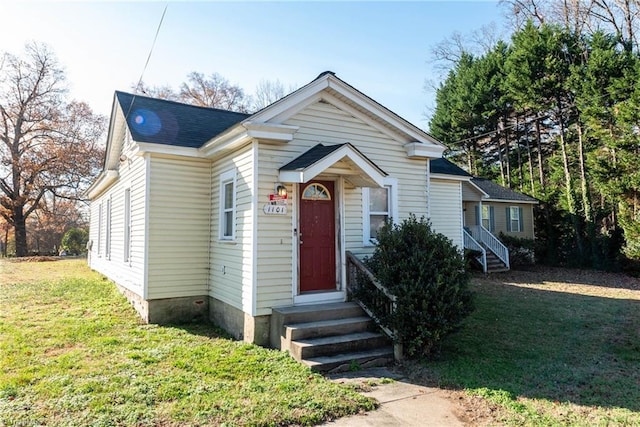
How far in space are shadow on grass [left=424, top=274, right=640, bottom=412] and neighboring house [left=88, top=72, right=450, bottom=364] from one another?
2.47m

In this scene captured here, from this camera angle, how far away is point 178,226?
26.6 feet

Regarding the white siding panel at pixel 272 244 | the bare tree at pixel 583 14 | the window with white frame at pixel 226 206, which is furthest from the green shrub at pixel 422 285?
the bare tree at pixel 583 14

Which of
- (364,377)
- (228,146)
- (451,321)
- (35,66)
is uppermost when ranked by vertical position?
(35,66)

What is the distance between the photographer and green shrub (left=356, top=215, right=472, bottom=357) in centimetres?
560

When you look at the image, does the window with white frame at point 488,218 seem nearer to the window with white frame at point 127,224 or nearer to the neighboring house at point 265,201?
the neighboring house at point 265,201

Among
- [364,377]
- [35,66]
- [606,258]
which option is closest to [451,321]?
[364,377]

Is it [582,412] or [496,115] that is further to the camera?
[496,115]

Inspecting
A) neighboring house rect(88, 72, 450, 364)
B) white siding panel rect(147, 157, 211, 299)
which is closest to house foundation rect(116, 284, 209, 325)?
neighboring house rect(88, 72, 450, 364)

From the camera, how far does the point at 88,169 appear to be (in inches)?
1073

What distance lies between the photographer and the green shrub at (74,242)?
1191 inches

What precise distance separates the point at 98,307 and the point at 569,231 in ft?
70.6

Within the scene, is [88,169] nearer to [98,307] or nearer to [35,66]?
[35,66]

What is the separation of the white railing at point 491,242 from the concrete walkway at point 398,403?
14.3m

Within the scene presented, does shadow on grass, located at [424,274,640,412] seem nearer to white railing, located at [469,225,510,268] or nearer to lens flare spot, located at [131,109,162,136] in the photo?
lens flare spot, located at [131,109,162,136]
